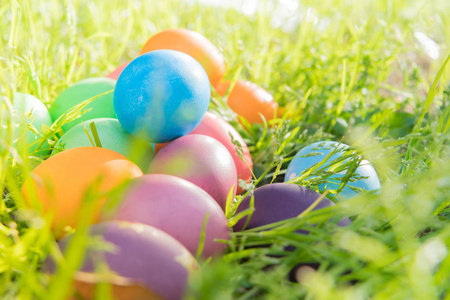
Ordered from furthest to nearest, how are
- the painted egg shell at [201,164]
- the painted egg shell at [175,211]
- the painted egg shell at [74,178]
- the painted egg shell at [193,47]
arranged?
the painted egg shell at [193,47], the painted egg shell at [201,164], the painted egg shell at [74,178], the painted egg shell at [175,211]

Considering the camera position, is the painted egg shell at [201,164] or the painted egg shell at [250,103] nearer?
the painted egg shell at [201,164]

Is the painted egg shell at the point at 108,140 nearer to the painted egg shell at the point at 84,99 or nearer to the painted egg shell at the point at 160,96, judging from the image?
the painted egg shell at the point at 160,96

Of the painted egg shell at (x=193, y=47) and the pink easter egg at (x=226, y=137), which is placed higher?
the painted egg shell at (x=193, y=47)

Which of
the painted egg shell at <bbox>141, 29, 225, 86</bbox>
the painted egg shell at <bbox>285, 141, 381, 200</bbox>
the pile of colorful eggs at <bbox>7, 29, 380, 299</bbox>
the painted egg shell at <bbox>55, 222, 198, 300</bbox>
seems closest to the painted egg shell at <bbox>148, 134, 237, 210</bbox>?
the pile of colorful eggs at <bbox>7, 29, 380, 299</bbox>

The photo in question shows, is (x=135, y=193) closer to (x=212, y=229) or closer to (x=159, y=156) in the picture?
(x=212, y=229)

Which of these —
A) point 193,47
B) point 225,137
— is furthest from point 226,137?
point 193,47

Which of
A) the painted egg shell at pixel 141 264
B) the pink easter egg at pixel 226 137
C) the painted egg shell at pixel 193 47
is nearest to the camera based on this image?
the painted egg shell at pixel 141 264

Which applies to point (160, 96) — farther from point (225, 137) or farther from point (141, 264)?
point (141, 264)

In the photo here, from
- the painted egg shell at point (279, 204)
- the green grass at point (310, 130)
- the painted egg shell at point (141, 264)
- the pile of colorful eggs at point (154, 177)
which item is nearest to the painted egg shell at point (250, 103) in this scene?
the green grass at point (310, 130)
